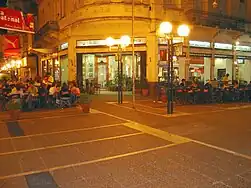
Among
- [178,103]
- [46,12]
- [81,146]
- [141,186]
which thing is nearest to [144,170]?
[141,186]

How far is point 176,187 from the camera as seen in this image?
454 centimetres

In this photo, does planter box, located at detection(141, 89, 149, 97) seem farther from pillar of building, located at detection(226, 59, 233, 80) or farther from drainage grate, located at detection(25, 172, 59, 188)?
drainage grate, located at detection(25, 172, 59, 188)

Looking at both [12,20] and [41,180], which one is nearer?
[41,180]

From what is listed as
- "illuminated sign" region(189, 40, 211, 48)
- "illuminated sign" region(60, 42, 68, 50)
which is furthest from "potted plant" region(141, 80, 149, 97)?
"illuminated sign" region(60, 42, 68, 50)

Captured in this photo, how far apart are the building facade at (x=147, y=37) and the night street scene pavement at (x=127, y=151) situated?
7911mm

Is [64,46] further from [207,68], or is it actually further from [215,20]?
[215,20]

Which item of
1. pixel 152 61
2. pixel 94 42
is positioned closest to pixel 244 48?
pixel 152 61

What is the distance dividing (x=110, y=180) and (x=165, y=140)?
124 inches

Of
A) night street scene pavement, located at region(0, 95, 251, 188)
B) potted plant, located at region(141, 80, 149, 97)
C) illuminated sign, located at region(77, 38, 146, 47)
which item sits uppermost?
illuminated sign, located at region(77, 38, 146, 47)

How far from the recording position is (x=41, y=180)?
16.1ft

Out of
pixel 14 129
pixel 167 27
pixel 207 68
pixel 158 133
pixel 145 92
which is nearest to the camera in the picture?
pixel 158 133

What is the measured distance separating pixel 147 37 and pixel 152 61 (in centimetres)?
166

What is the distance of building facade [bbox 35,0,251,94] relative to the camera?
61.5ft

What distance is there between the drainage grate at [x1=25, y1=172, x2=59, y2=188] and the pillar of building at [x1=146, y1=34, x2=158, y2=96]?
14.5 m
